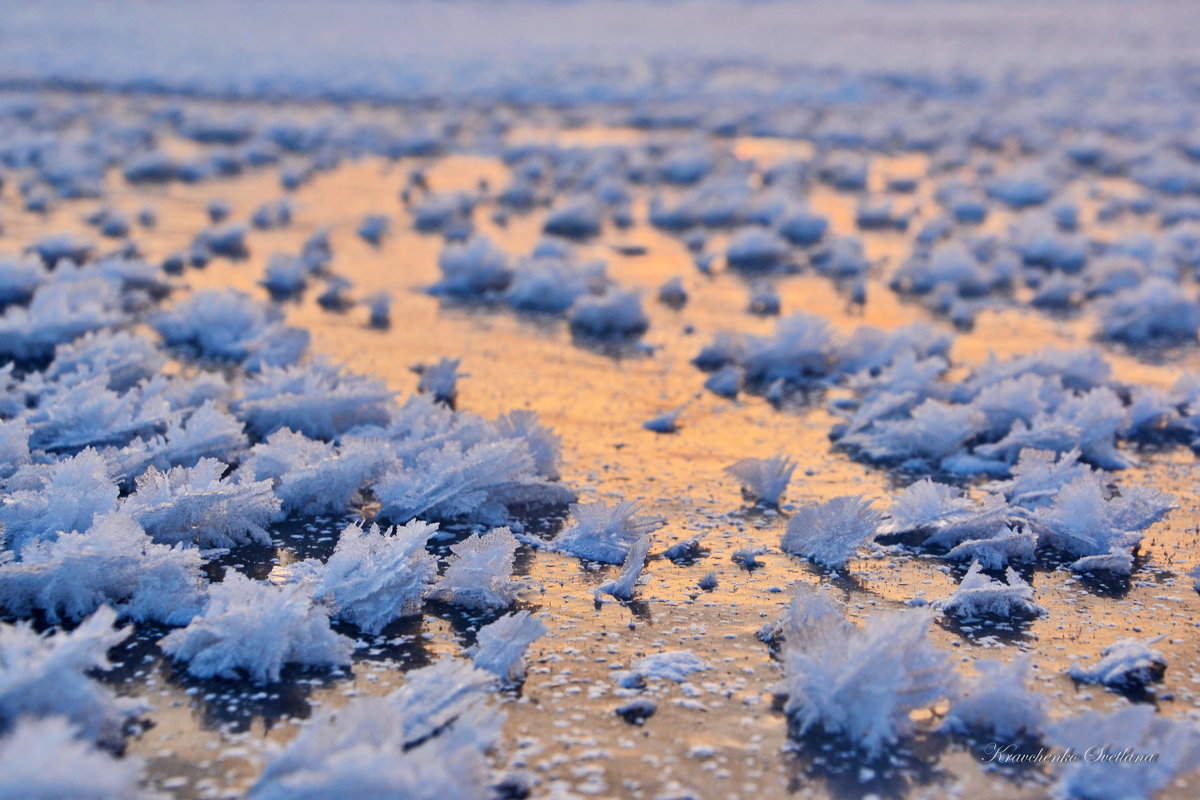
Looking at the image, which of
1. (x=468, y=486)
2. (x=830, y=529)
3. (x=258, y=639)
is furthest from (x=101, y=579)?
(x=830, y=529)

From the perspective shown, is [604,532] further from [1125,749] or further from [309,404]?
[1125,749]

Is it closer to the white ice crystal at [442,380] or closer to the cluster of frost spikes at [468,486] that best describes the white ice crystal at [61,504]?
the cluster of frost spikes at [468,486]

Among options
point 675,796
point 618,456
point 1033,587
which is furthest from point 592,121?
point 675,796

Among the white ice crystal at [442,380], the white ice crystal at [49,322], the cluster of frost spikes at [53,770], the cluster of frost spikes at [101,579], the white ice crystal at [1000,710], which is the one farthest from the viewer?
the white ice crystal at [49,322]

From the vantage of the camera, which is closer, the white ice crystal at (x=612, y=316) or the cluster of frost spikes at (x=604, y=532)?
the cluster of frost spikes at (x=604, y=532)

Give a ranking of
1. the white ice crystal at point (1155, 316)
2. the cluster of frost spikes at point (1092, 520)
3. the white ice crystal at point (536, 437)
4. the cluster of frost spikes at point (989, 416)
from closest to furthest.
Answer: the cluster of frost spikes at point (1092, 520) < the white ice crystal at point (536, 437) < the cluster of frost spikes at point (989, 416) < the white ice crystal at point (1155, 316)

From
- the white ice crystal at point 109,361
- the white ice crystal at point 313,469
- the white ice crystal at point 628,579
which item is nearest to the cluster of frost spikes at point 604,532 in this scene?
the white ice crystal at point 628,579
